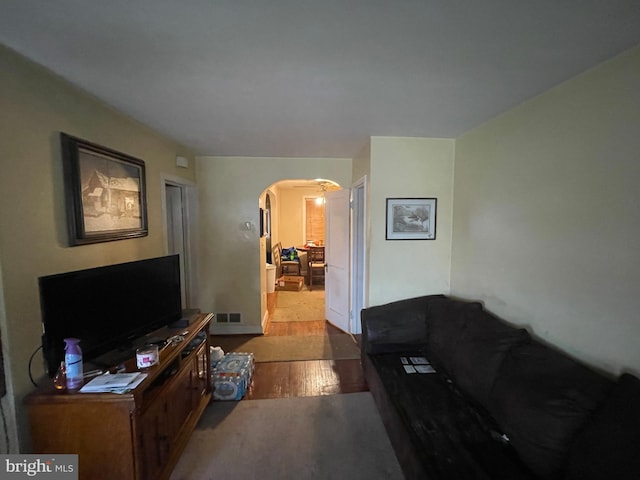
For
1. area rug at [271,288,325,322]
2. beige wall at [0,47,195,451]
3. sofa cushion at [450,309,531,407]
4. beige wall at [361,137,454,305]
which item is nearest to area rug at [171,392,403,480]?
sofa cushion at [450,309,531,407]

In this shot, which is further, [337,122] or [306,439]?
[337,122]

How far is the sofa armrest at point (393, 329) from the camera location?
2.41m

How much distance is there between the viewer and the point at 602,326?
1403mm

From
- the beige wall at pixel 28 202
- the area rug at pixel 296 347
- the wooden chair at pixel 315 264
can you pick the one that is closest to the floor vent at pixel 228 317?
the area rug at pixel 296 347

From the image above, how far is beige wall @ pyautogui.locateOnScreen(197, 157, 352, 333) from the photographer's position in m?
3.54

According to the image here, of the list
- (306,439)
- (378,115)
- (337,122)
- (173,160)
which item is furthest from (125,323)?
(378,115)

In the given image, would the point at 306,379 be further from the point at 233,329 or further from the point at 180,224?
the point at 180,224

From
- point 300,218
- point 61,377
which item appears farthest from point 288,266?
point 61,377

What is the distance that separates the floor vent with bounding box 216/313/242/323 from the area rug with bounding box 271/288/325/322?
70 centimetres

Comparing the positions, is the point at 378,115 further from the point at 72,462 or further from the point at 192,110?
the point at 72,462

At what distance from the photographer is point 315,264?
6.37m

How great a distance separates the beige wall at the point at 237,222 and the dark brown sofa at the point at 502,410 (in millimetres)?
2134

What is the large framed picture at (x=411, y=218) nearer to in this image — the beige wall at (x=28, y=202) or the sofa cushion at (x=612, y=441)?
the sofa cushion at (x=612, y=441)

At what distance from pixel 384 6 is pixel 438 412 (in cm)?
212
